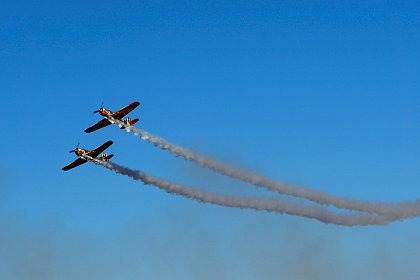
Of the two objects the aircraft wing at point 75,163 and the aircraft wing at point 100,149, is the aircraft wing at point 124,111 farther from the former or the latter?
the aircraft wing at point 75,163

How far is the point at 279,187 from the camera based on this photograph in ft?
269

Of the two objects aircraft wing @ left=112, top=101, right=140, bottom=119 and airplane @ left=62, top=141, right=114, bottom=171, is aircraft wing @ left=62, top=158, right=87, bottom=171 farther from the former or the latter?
aircraft wing @ left=112, top=101, right=140, bottom=119

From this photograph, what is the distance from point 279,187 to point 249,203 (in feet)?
16.7

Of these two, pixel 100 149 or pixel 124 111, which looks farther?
pixel 100 149

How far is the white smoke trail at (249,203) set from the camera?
260 ft

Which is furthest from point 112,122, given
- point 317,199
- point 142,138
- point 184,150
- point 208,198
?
point 317,199

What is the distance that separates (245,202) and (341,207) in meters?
13.3

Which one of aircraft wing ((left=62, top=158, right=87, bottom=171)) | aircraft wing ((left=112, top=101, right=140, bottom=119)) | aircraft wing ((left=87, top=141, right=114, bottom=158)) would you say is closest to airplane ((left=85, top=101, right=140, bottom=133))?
aircraft wing ((left=112, top=101, right=140, bottom=119))

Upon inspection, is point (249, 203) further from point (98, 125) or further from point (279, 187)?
point (98, 125)

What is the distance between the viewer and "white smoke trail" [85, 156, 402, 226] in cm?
7912

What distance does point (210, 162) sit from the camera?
84812mm

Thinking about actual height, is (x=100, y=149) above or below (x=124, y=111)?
below

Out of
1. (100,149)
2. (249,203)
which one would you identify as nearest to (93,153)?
(100,149)

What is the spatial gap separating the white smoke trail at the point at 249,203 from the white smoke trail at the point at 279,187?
51.9 inches
